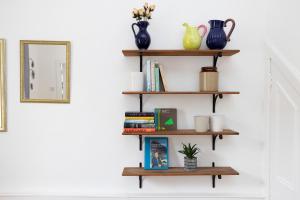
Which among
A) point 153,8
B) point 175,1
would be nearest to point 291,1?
point 175,1

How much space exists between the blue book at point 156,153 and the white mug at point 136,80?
403mm

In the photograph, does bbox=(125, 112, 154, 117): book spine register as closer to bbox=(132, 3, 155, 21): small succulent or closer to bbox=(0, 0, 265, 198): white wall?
bbox=(0, 0, 265, 198): white wall

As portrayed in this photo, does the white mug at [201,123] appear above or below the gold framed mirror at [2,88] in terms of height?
below

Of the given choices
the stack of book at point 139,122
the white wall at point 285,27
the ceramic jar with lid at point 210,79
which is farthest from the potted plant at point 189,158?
the white wall at point 285,27

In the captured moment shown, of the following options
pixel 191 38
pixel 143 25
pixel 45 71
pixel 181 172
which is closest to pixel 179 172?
pixel 181 172

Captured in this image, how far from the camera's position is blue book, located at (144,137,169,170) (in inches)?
81.2

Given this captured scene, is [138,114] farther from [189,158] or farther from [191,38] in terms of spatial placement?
[191,38]

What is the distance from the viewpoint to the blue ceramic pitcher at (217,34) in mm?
1953

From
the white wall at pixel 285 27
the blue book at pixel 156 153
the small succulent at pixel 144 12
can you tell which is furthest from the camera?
the blue book at pixel 156 153

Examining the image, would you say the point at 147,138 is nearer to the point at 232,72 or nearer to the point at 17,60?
the point at 232,72

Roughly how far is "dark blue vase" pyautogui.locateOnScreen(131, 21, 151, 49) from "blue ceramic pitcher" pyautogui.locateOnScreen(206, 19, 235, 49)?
0.45 metres

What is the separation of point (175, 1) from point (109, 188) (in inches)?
60.9

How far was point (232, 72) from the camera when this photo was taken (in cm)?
213

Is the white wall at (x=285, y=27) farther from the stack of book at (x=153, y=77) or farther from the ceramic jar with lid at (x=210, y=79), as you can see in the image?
the stack of book at (x=153, y=77)
